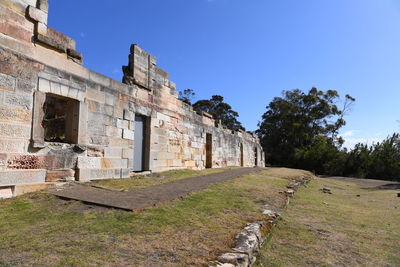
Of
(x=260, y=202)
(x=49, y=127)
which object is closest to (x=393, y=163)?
(x=260, y=202)

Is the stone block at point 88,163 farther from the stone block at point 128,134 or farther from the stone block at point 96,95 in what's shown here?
the stone block at point 96,95

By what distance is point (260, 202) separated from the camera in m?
5.66

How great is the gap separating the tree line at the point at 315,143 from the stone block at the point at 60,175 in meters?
20.4

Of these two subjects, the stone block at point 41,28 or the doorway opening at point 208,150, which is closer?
the stone block at point 41,28

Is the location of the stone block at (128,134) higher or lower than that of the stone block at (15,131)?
higher

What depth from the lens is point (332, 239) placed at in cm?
393

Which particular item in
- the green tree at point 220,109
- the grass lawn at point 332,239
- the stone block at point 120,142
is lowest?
the grass lawn at point 332,239

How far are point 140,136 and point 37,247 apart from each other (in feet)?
20.2

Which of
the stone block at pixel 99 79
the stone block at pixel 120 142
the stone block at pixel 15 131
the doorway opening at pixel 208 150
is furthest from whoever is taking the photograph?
the doorway opening at pixel 208 150

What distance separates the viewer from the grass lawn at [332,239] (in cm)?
321

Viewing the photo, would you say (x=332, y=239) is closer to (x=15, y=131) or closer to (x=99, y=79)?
(x=15, y=131)

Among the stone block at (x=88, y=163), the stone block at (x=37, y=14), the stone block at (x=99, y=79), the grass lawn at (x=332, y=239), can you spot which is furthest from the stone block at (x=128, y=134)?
the grass lawn at (x=332, y=239)

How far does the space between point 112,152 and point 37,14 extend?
3.48 m

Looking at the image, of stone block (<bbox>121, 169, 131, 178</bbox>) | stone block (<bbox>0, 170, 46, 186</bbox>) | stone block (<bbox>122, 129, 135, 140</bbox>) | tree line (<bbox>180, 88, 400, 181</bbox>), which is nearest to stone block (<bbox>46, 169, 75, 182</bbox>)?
stone block (<bbox>0, 170, 46, 186</bbox>)
